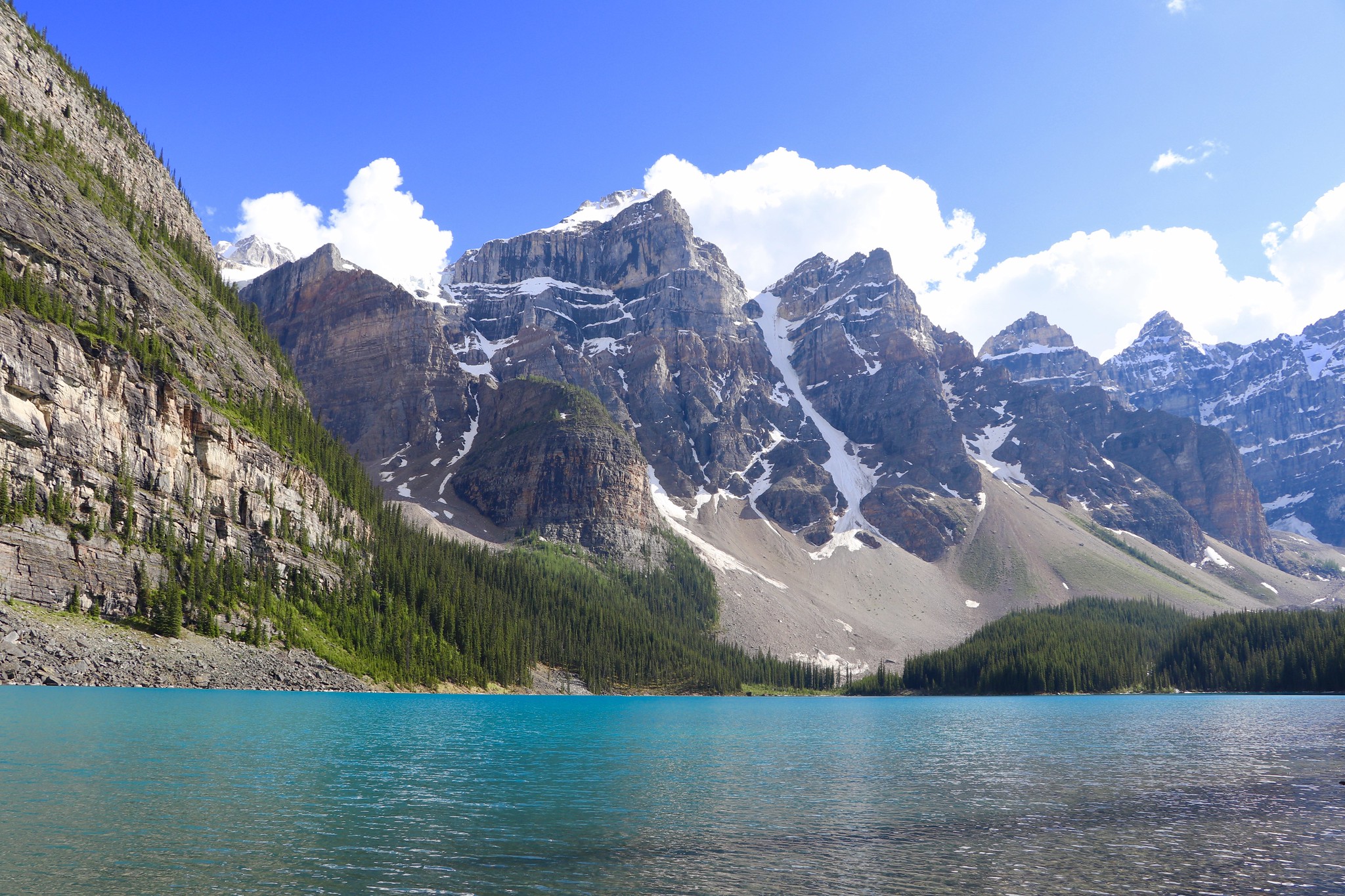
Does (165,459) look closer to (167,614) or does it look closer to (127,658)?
(167,614)

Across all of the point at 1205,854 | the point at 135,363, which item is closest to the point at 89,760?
the point at 1205,854

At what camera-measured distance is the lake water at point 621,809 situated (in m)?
24.8

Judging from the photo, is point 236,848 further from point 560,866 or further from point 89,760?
point 89,760

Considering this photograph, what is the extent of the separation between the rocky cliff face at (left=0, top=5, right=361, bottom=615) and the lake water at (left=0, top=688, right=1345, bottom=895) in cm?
2802

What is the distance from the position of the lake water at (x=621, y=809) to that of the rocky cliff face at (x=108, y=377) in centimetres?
2802

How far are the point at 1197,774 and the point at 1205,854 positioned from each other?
81.4 ft

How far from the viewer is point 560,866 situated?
25781 mm

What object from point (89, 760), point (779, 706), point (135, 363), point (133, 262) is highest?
point (133, 262)

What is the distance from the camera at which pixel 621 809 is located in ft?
118

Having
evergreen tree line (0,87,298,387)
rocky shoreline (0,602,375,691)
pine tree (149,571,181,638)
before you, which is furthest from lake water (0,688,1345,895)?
evergreen tree line (0,87,298,387)

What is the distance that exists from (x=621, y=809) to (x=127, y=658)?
72650mm

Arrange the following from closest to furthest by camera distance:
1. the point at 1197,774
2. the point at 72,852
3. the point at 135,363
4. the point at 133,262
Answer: the point at 72,852, the point at 1197,774, the point at 135,363, the point at 133,262

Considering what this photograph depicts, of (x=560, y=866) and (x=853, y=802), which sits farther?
(x=853, y=802)

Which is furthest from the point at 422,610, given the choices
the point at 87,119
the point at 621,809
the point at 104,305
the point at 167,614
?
the point at 621,809
